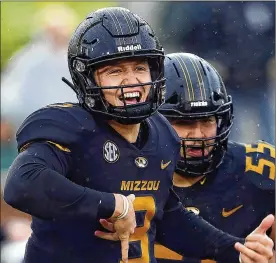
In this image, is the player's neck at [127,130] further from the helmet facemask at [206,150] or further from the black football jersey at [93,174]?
the helmet facemask at [206,150]

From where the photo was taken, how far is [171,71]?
4.67m

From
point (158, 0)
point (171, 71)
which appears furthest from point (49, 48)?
point (171, 71)

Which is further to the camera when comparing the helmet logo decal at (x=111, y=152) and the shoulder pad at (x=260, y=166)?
the shoulder pad at (x=260, y=166)

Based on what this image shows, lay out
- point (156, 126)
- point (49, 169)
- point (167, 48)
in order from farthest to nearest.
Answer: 1. point (167, 48)
2. point (156, 126)
3. point (49, 169)

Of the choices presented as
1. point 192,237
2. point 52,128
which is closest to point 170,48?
point 192,237

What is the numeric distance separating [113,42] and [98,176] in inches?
19.7

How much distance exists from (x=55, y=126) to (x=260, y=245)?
91 cm

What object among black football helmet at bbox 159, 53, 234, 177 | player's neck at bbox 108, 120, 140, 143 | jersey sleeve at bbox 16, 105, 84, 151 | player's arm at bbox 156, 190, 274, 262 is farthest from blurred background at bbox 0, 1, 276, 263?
jersey sleeve at bbox 16, 105, 84, 151

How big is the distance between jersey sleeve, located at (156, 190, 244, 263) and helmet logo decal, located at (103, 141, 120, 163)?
0.43 m

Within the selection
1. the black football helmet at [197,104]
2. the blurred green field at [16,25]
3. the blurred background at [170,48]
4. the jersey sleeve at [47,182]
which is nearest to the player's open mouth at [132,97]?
the jersey sleeve at [47,182]

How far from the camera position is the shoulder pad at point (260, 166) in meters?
4.63

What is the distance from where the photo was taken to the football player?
14.7ft

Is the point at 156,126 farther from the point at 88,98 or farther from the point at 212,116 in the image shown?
the point at 212,116

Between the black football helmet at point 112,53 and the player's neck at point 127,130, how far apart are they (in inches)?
2.4
